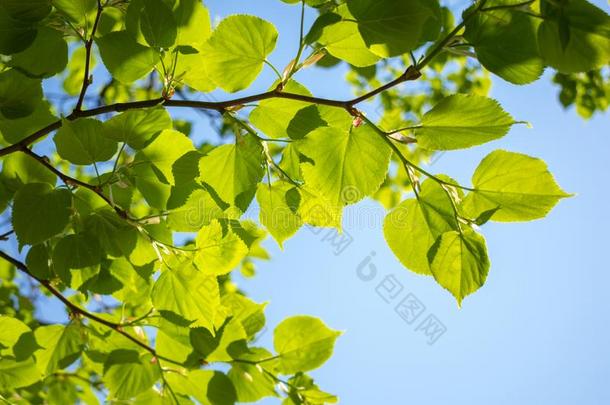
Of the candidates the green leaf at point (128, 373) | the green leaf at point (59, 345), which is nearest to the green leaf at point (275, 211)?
the green leaf at point (128, 373)

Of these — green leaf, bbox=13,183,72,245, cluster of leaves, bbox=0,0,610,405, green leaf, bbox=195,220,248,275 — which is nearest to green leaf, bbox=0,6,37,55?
cluster of leaves, bbox=0,0,610,405

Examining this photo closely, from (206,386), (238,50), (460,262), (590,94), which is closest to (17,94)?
(238,50)

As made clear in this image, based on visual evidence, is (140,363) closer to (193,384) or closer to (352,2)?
(193,384)

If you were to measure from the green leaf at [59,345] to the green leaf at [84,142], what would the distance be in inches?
23.4

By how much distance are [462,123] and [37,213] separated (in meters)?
0.79

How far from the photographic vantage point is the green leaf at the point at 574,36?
1.92ft

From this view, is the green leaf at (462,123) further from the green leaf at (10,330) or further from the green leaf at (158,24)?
the green leaf at (10,330)

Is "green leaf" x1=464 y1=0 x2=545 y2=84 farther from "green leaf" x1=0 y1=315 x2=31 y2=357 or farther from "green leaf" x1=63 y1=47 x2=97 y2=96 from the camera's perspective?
"green leaf" x1=63 y1=47 x2=97 y2=96

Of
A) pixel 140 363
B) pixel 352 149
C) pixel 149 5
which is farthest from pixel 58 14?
pixel 140 363

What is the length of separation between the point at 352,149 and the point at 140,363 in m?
0.77

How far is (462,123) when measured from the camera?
81 cm

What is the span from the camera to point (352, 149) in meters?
0.85

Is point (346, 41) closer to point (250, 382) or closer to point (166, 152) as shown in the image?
point (166, 152)

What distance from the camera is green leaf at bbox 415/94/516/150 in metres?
0.78
